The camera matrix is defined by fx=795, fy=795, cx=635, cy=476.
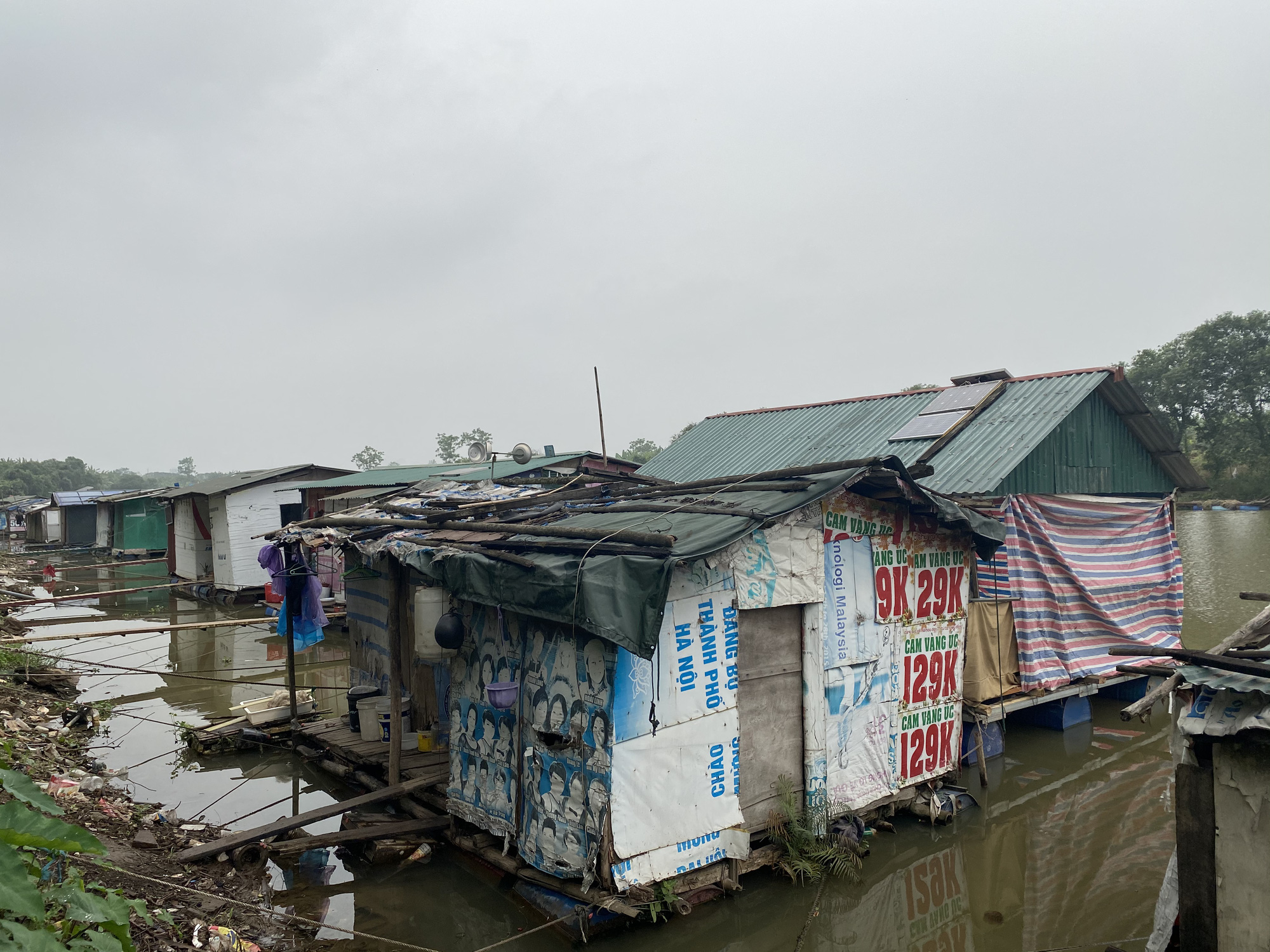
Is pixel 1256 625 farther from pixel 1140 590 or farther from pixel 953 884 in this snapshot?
pixel 1140 590

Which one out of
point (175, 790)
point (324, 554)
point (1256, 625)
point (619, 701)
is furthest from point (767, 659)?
point (324, 554)

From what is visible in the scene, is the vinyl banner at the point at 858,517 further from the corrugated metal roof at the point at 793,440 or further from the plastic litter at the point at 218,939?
the plastic litter at the point at 218,939

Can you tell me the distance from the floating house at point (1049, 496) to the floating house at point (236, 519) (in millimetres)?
16891

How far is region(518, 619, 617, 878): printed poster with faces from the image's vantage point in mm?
6359

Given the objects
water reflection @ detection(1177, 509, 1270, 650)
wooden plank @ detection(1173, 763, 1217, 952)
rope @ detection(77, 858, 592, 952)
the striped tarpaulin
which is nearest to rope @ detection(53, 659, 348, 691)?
rope @ detection(77, 858, 592, 952)

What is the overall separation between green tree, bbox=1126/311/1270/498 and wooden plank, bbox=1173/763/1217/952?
40.4 metres

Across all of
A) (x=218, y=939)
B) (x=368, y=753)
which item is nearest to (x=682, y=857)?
(x=218, y=939)

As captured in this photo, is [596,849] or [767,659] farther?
[767,659]

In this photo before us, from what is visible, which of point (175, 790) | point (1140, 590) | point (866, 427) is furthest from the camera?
point (866, 427)

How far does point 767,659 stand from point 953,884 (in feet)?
9.31

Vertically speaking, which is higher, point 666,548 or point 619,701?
point 666,548

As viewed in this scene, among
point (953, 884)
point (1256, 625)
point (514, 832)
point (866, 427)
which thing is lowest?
point (953, 884)

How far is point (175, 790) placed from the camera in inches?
384

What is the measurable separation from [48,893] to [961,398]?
14108 millimetres
